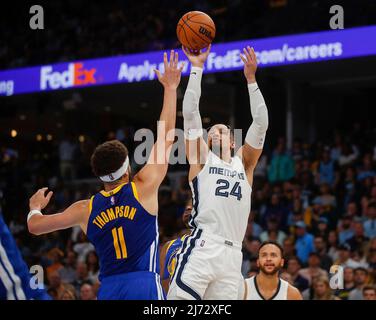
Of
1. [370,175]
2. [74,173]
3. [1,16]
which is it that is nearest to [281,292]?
[370,175]

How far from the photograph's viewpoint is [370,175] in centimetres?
1276

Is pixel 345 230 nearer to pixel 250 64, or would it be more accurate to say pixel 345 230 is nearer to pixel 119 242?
pixel 250 64

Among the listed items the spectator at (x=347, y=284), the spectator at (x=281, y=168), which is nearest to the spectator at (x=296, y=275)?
the spectator at (x=347, y=284)

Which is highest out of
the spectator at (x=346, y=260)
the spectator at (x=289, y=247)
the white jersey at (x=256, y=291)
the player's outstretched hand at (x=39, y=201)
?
the player's outstretched hand at (x=39, y=201)

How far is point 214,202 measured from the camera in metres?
5.61

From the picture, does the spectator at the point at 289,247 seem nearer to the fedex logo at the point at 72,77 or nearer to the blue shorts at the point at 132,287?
the fedex logo at the point at 72,77

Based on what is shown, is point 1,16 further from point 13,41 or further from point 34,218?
point 34,218

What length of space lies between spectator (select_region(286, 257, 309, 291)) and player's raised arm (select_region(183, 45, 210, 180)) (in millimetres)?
4838

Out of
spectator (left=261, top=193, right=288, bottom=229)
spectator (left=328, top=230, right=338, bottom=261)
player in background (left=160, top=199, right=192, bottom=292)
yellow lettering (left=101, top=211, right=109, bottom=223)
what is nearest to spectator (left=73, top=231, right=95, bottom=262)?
spectator (left=261, top=193, right=288, bottom=229)

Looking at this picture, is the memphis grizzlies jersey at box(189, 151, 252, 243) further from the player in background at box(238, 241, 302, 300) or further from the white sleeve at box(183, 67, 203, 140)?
the player in background at box(238, 241, 302, 300)

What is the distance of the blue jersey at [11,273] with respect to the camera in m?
3.67

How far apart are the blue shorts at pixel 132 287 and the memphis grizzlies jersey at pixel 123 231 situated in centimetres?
4

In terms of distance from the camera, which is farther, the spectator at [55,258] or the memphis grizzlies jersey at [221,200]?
the spectator at [55,258]

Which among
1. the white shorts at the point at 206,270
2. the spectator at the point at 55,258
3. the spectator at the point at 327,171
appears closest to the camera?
the white shorts at the point at 206,270
